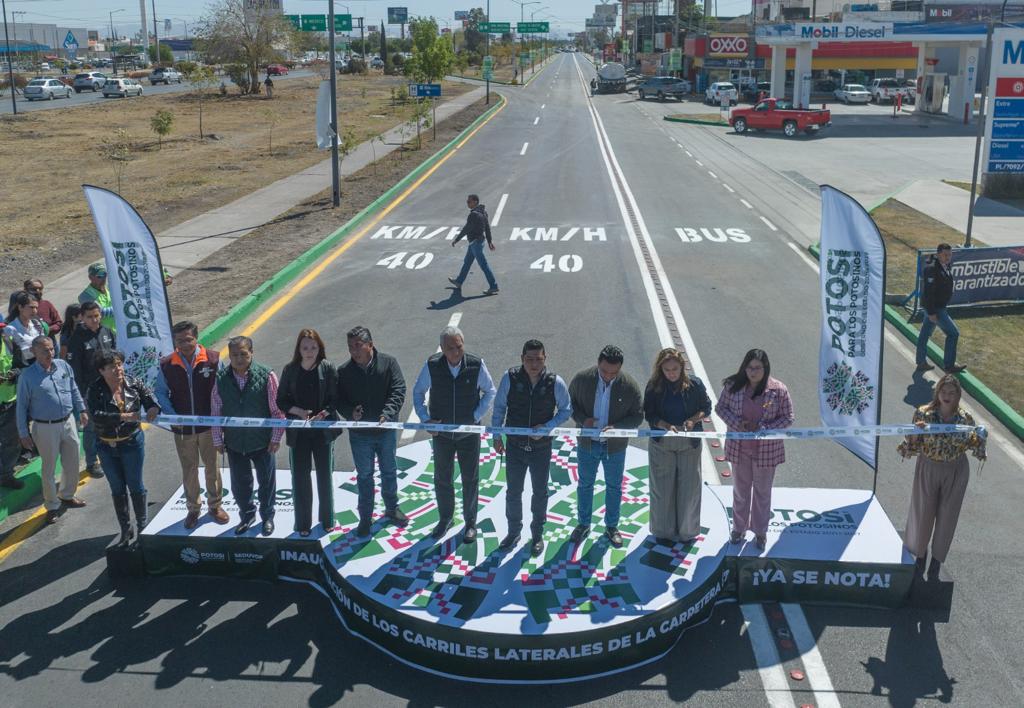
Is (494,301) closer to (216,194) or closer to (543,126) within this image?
(216,194)

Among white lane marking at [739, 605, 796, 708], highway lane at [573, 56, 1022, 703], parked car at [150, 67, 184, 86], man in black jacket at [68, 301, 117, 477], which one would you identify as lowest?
white lane marking at [739, 605, 796, 708]

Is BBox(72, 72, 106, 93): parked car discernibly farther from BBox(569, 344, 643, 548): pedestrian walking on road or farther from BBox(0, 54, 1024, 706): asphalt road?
BBox(569, 344, 643, 548): pedestrian walking on road

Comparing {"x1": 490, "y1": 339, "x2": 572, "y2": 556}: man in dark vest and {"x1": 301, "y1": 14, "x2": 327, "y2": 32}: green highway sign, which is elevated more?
{"x1": 301, "y1": 14, "x2": 327, "y2": 32}: green highway sign

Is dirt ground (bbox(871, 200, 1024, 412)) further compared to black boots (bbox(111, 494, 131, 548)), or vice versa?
dirt ground (bbox(871, 200, 1024, 412))

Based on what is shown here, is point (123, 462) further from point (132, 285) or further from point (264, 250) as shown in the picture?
point (264, 250)

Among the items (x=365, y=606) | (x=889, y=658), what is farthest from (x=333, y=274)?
(x=889, y=658)

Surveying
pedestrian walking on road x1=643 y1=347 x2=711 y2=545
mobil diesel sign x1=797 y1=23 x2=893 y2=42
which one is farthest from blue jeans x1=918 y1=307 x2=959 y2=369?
mobil diesel sign x1=797 y1=23 x2=893 y2=42

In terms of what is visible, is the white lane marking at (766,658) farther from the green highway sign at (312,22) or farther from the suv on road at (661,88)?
the green highway sign at (312,22)

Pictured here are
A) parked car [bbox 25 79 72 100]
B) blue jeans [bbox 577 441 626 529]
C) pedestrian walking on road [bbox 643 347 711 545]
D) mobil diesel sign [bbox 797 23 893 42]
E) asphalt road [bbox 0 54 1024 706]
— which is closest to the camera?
asphalt road [bbox 0 54 1024 706]

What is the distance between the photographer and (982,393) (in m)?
11.5

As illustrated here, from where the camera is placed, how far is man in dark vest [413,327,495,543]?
287 inches

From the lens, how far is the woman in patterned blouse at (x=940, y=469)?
684 cm

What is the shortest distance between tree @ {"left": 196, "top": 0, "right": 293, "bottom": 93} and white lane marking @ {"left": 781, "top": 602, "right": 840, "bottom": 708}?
65236 mm

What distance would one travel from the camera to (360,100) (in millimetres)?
61906
